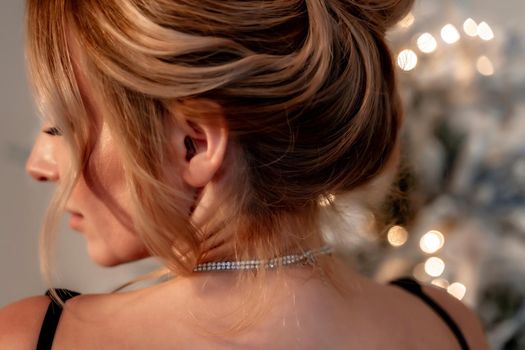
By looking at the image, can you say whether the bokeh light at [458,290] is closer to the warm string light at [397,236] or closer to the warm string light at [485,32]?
the warm string light at [397,236]

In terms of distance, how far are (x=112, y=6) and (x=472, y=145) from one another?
795 millimetres

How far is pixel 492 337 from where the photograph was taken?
1.49 m

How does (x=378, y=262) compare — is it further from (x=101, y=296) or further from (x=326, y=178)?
(x=101, y=296)

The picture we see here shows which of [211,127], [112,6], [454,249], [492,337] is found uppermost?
[112,6]

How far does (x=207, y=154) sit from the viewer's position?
0.87m

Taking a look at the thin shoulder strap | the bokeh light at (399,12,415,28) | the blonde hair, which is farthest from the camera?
the bokeh light at (399,12,415,28)

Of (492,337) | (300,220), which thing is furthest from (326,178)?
(492,337)

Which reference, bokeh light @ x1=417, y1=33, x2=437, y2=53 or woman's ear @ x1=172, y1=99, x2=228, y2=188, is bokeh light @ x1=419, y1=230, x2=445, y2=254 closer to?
bokeh light @ x1=417, y1=33, x2=437, y2=53

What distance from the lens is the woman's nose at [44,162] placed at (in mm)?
978

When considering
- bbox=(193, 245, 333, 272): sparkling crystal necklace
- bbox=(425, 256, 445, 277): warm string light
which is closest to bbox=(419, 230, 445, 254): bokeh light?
bbox=(425, 256, 445, 277): warm string light

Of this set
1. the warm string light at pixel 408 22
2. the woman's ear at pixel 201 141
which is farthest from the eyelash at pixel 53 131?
the warm string light at pixel 408 22

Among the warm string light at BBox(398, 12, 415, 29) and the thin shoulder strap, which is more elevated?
the warm string light at BBox(398, 12, 415, 29)

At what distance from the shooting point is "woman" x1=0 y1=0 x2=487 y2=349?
0.84m

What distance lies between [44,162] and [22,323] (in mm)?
203
